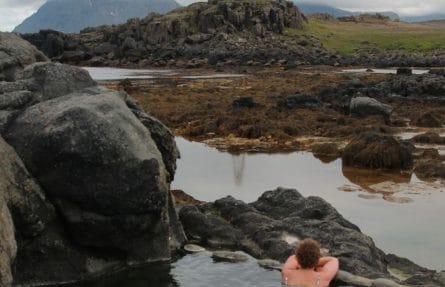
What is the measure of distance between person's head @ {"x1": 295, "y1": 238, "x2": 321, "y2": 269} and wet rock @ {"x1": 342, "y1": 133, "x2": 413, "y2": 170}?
16.5m

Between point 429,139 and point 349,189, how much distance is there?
474 inches

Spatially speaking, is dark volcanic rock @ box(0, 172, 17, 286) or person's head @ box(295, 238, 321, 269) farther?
person's head @ box(295, 238, 321, 269)

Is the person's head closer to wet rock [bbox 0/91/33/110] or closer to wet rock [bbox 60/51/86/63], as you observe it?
wet rock [bbox 0/91/33/110]

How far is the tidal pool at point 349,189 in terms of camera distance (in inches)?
789

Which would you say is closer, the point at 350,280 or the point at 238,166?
the point at 350,280

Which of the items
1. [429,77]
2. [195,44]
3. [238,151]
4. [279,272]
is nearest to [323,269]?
[279,272]

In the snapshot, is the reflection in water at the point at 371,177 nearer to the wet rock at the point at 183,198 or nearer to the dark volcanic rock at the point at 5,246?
the wet rock at the point at 183,198

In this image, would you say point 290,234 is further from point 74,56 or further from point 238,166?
point 74,56

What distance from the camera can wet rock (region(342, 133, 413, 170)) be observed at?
2955 cm

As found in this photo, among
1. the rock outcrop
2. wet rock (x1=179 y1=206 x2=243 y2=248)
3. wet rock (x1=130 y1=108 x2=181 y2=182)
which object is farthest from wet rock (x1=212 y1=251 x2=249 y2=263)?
wet rock (x1=130 y1=108 x2=181 y2=182)

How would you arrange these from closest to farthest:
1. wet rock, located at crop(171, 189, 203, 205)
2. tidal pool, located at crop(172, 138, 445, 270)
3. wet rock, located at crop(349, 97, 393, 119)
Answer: tidal pool, located at crop(172, 138, 445, 270), wet rock, located at crop(171, 189, 203, 205), wet rock, located at crop(349, 97, 393, 119)

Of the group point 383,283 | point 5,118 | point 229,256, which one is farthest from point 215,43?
point 383,283

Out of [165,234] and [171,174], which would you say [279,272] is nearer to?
[165,234]

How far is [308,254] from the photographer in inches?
546
